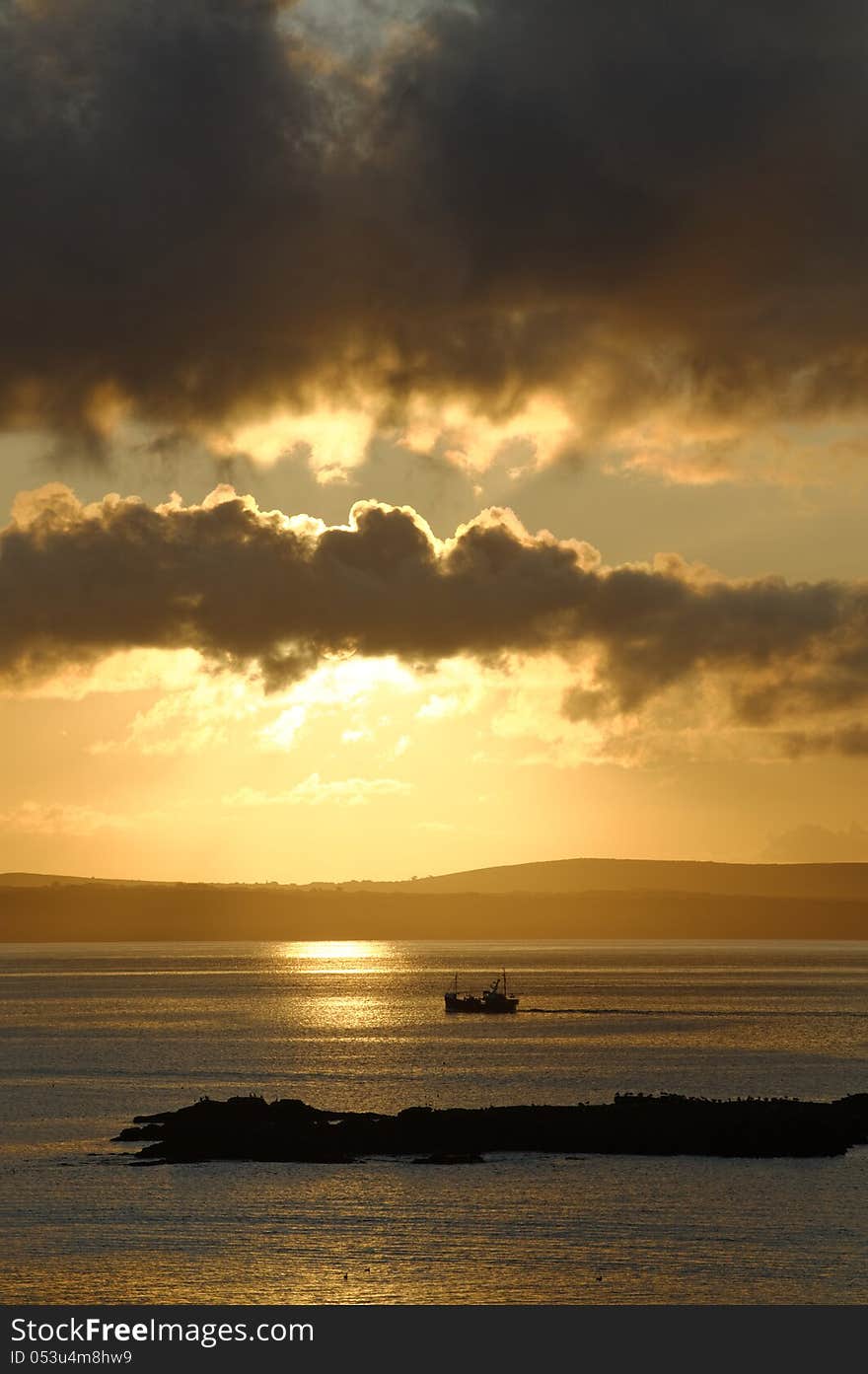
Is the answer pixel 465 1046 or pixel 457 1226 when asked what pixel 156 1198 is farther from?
pixel 465 1046

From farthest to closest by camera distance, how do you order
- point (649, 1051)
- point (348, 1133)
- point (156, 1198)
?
point (649, 1051) → point (348, 1133) → point (156, 1198)

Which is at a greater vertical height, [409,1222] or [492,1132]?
[492,1132]

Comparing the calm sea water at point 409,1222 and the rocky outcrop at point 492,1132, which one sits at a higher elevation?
the rocky outcrop at point 492,1132

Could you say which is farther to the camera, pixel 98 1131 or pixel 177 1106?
pixel 177 1106

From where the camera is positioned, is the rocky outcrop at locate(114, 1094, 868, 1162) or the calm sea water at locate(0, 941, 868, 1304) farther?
the rocky outcrop at locate(114, 1094, 868, 1162)

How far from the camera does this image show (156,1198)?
237 feet

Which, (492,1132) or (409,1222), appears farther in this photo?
(492,1132)

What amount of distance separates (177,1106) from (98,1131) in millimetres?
13396

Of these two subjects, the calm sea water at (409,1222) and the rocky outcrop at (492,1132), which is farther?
the rocky outcrop at (492,1132)

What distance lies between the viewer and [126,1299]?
181 feet

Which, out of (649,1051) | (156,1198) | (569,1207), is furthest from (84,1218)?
(649,1051)

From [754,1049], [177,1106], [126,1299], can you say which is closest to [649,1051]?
[754,1049]

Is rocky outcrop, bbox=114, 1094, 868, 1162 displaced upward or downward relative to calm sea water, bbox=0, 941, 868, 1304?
upward
